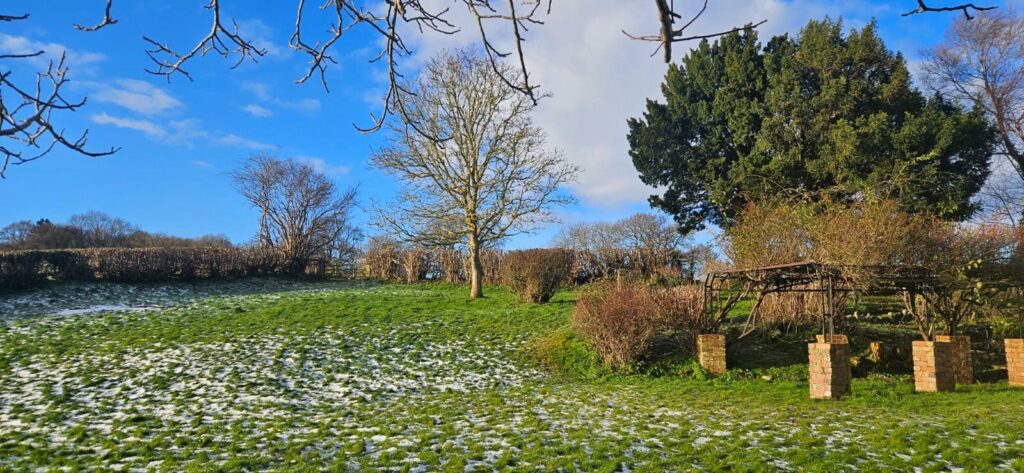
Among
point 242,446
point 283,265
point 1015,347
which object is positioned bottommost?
point 242,446

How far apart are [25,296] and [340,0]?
2152 cm

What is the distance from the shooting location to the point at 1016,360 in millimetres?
10312

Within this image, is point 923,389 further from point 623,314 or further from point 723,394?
point 623,314

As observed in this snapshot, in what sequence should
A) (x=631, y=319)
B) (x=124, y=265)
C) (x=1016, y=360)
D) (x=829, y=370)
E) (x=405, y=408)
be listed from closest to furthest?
1. (x=405, y=408)
2. (x=829, y=370)
3. (x=1016, y=360)
4. (x=631, y=319)
5. (x=124, y=265)

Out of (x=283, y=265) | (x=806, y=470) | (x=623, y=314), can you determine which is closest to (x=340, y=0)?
(x=806, y=470)

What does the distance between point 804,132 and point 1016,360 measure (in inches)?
460

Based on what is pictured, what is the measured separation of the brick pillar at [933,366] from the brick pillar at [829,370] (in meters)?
1.50

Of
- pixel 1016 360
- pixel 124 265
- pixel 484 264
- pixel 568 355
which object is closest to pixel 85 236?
pixel 124 265

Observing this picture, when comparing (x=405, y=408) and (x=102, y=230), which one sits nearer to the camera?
(x=405, y=408)

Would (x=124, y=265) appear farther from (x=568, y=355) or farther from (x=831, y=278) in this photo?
(x=831, y=278)

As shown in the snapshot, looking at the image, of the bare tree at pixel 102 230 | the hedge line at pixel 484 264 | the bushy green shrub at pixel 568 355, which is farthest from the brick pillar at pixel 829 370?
the bare tree at pixel 102 230

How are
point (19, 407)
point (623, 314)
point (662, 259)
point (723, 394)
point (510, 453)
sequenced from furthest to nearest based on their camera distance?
point (662, 259) → point (623, 314) → point (723, 394) → point (19, 407) → point (510, 453)

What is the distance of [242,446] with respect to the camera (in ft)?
21.1

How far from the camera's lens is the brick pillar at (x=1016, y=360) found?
33.5 ft
